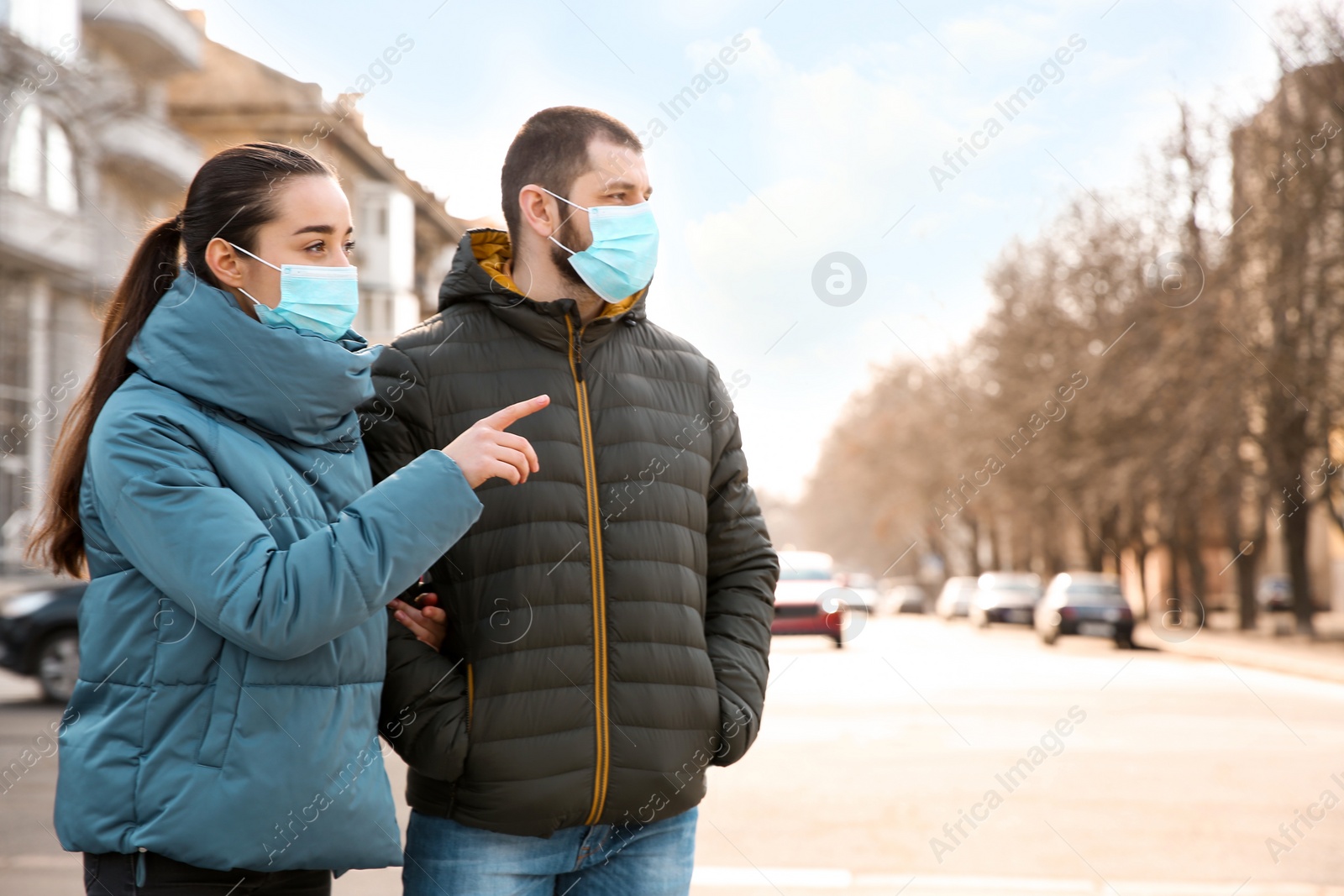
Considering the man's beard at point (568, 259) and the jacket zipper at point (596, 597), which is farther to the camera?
the man's beard at point (568, 259)

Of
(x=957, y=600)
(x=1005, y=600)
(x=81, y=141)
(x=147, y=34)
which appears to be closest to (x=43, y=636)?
(x=81, y=141)

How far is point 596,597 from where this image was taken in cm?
241

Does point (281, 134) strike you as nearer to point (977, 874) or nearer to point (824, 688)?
point (824, 688)

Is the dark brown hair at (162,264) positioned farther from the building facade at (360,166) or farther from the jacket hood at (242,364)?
the building facade at (360,166)

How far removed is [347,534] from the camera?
1968mm

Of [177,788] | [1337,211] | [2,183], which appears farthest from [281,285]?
[1337,211]

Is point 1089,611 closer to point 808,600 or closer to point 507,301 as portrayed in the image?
point 808,600

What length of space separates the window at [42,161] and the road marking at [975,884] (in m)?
17.5

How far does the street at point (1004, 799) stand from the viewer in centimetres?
620

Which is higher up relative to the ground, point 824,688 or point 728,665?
point 728,665

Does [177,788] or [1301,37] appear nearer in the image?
[177,788]

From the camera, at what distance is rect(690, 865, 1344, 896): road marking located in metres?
5.86

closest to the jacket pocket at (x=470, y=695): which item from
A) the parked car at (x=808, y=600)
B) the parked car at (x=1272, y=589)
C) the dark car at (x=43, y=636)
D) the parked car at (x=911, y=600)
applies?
the dark car at (x=43, y=636)

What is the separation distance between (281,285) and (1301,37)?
25750mm
